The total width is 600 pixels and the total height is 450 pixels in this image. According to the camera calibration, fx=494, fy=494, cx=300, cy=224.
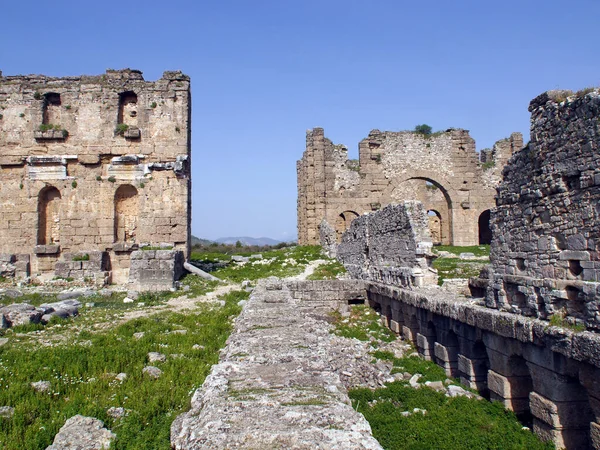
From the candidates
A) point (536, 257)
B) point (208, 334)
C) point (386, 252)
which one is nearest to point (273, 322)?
point (208, 334)

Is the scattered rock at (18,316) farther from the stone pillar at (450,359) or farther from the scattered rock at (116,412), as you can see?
the stone pillar at (450,359)

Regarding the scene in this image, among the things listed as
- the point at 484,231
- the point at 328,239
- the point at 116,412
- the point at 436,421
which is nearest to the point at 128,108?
the point at 328,239

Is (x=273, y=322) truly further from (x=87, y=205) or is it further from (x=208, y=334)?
(x=87, y=205)

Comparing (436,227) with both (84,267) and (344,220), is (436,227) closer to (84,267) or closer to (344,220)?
(344,220)

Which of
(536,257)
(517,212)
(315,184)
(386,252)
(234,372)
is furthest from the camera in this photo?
(315,184)

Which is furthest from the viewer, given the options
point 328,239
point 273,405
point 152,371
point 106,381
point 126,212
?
point 328,239

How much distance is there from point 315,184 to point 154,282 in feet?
45.9

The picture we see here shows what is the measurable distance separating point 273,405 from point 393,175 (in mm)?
26063

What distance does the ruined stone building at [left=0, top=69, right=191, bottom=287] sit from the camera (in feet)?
57.8

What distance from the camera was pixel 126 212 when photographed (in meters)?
18.3

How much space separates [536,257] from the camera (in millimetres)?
6879

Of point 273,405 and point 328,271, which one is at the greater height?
point 273,405

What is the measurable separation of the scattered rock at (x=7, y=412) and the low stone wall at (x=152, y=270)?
32.8ft

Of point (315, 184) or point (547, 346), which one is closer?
point (547, 346)
